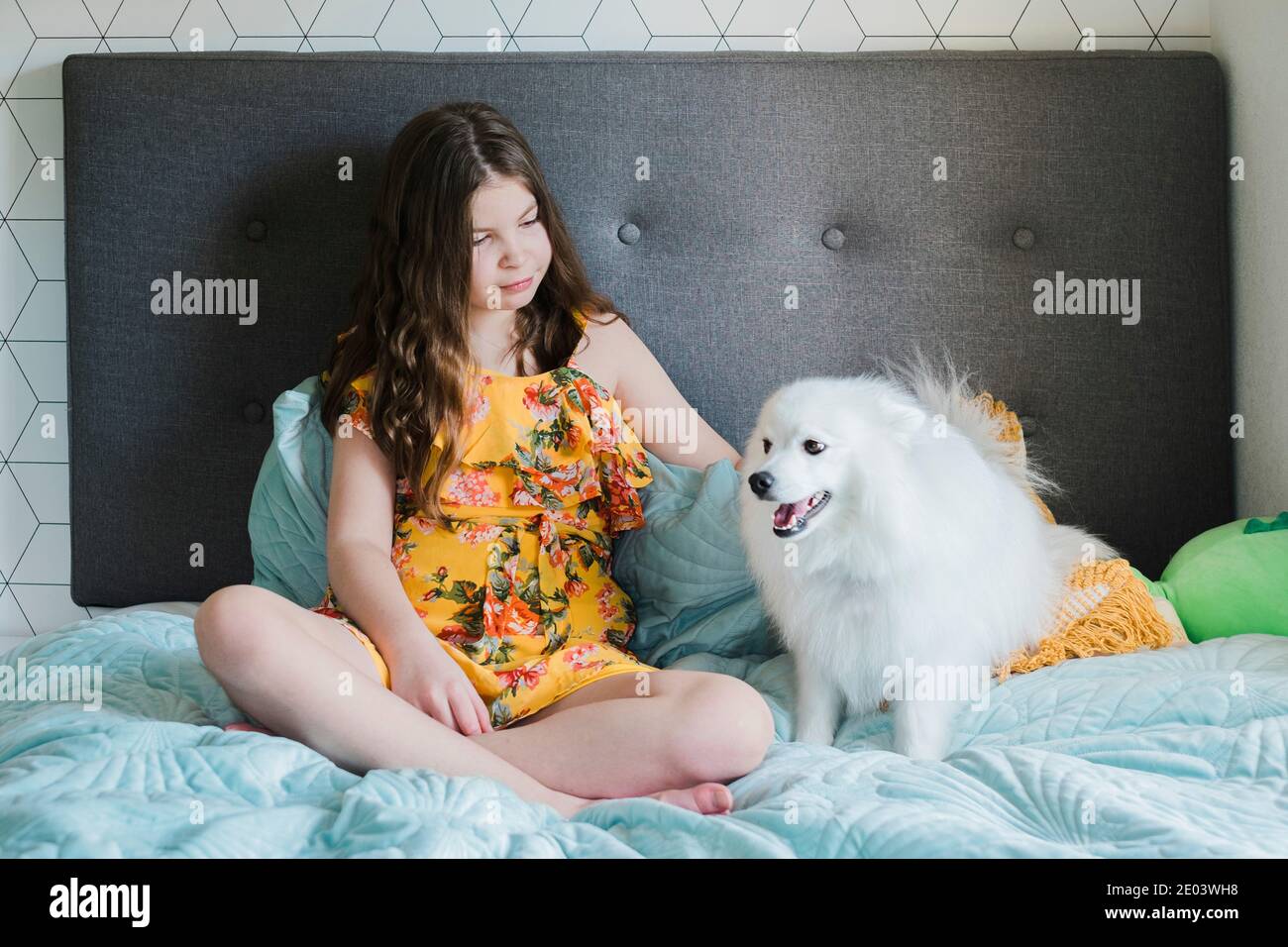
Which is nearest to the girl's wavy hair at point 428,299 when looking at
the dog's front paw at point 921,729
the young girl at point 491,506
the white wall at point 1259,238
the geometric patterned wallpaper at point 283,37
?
the young girl at point 491,506

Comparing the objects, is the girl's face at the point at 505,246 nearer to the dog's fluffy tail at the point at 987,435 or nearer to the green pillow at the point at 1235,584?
the dog's fluffy tail at the point at 987,435

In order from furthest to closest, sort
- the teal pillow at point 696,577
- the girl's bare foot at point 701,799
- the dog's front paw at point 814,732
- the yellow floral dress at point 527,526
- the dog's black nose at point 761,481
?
the teal pillow at point 696,577 → the yellow floral dress at point 527,526 → the dog's front paw at point 814,732 → the dog's black nose at point 761,481 → the girl's bare foot at point 701,799

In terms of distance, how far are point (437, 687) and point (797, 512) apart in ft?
1.54

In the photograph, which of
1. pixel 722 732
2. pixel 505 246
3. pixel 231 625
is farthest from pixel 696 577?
pixel 231 625

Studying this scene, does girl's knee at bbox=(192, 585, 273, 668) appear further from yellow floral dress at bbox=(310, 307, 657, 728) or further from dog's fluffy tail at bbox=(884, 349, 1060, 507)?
dog's fluffy tail at bbox=(884, 349, 1060, 507)

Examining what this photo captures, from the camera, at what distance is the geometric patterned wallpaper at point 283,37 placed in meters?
1.90

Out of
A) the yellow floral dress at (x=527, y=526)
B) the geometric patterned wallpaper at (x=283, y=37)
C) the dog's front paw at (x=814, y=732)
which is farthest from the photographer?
the geometric patterned wallpaper at (x=283, y=37)

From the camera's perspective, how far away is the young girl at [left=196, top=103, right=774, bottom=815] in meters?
1.14

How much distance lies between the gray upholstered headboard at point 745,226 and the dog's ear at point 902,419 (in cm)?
57

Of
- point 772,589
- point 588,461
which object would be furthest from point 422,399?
point 772,589

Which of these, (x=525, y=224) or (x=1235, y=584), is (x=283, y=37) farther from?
(x=1235, y=584)

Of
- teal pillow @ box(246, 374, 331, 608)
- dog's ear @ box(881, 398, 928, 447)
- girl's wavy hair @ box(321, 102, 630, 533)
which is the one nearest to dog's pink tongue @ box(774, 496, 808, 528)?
dog's ear @ box(881, 398, 928, 447)
